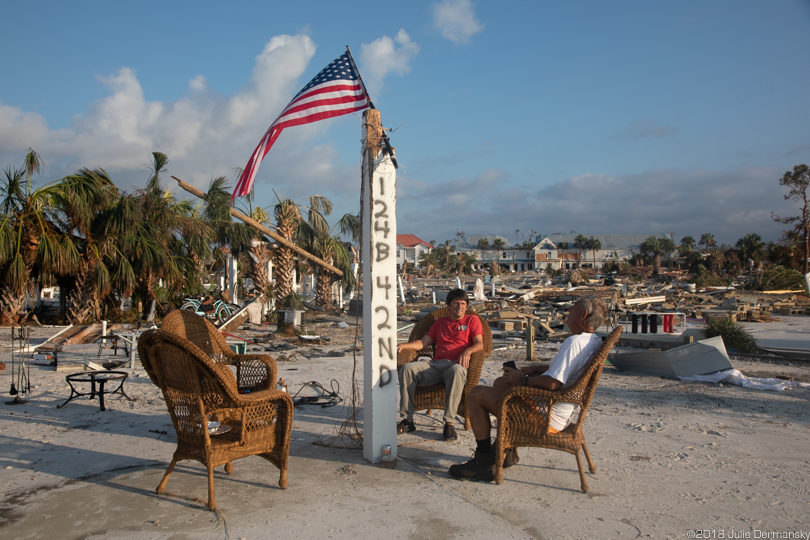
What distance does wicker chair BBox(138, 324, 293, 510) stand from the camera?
11.3 feet

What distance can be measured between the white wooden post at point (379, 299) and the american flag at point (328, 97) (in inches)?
23.2

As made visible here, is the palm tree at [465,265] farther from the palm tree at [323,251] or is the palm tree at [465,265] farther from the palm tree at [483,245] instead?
the palm tree at [323,251]

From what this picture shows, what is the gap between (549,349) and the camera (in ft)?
38.5

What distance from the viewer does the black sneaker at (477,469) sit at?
153 inches

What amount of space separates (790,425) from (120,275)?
15.1 m

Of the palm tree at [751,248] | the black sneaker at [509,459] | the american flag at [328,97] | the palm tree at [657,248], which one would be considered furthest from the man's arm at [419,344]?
the palm tree at [657,248]

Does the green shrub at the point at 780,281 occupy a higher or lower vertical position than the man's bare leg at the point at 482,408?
higher

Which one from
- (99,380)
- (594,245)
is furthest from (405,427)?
(594,245)

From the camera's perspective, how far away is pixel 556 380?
3.72 m

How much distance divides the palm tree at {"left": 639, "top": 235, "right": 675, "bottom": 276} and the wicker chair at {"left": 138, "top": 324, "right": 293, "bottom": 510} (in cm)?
7679

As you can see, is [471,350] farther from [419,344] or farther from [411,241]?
[411,241]

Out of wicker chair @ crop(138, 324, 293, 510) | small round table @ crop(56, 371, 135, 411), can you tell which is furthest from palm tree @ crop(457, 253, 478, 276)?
wicker chair @ crop(138, 324, 293, 510)

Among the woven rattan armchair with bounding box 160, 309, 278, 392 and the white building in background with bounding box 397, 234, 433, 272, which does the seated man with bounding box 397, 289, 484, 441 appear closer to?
the woven rattan armchair with bounding box 160, 309, 278, 392

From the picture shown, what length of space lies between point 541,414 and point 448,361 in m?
1.37
